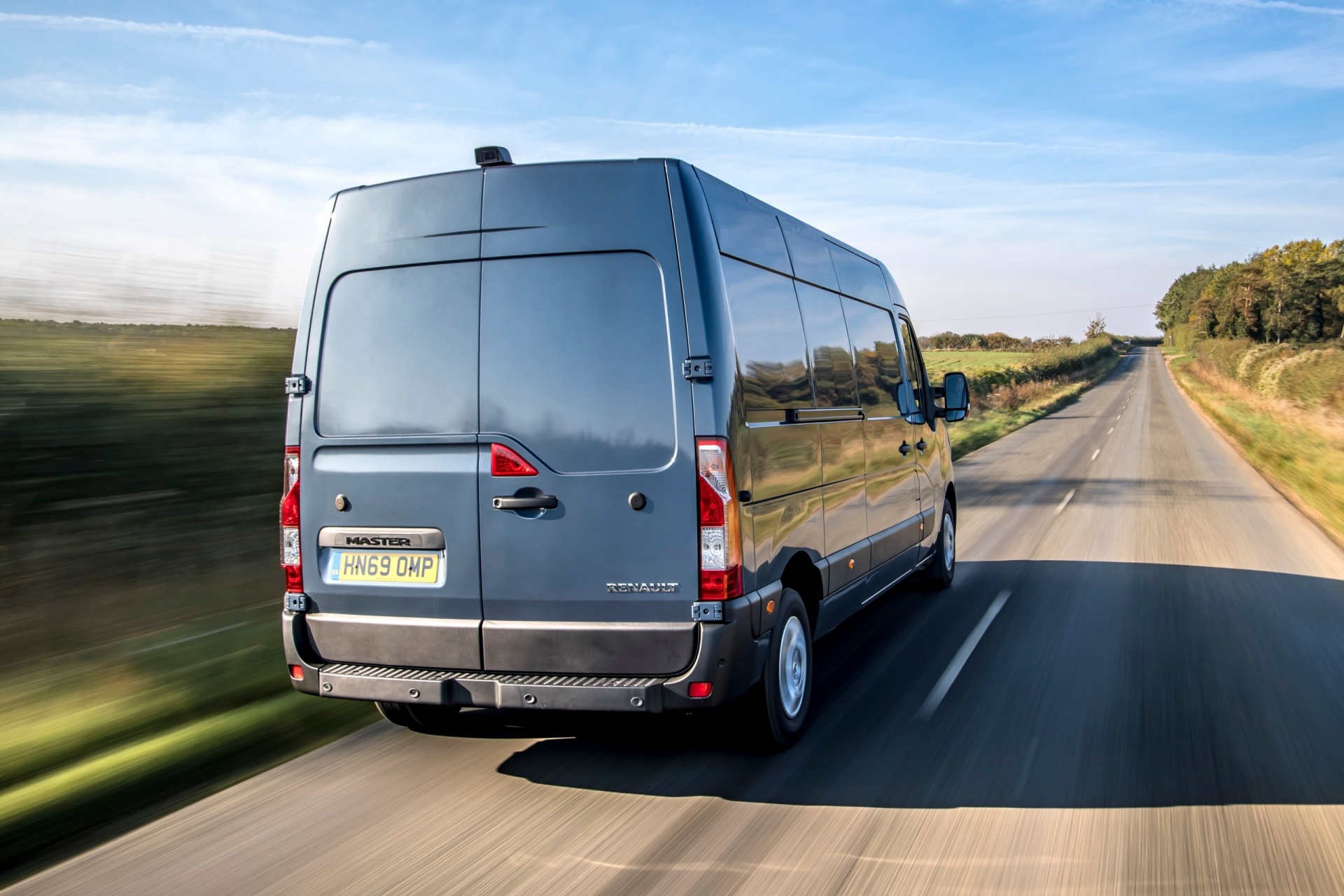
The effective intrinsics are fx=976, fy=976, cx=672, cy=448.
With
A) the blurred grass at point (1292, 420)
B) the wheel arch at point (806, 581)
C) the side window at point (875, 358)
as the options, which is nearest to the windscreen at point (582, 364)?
the wheel arch at point (806, 581)

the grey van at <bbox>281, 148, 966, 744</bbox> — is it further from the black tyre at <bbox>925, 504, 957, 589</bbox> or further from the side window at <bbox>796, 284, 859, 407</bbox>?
the black tyre at <bbox>925, 504, 957, 589</bbox>

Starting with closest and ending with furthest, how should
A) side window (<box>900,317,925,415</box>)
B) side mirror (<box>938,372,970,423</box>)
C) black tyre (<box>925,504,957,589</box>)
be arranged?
side window (<box>900,317,925,415</box>) < side mirror (<box>938,372,970,423</box>) < black tyre (<box>925,504,957,589</box>)

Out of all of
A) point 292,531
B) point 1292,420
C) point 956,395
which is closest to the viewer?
point 292,531

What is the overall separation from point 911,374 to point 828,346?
2328 millimetres

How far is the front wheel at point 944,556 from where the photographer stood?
801cm

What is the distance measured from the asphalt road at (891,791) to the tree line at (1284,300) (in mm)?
92058

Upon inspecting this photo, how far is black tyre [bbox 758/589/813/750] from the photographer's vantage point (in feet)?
13.9

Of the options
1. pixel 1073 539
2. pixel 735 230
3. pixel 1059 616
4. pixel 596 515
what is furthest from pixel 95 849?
pixel 1073 539

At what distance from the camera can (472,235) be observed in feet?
13.3

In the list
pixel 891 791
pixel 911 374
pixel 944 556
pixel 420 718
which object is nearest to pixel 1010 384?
Result: pixel 944 556

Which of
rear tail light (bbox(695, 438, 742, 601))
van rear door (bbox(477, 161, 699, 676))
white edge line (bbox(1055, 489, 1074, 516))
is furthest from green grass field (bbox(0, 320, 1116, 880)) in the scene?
white edge line (bbox(1055, 489, 1074, 516))

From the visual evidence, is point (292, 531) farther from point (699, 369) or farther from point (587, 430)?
point (699, 369)

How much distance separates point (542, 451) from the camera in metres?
3.88

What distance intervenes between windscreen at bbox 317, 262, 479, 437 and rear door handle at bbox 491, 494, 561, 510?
0.31 metres
